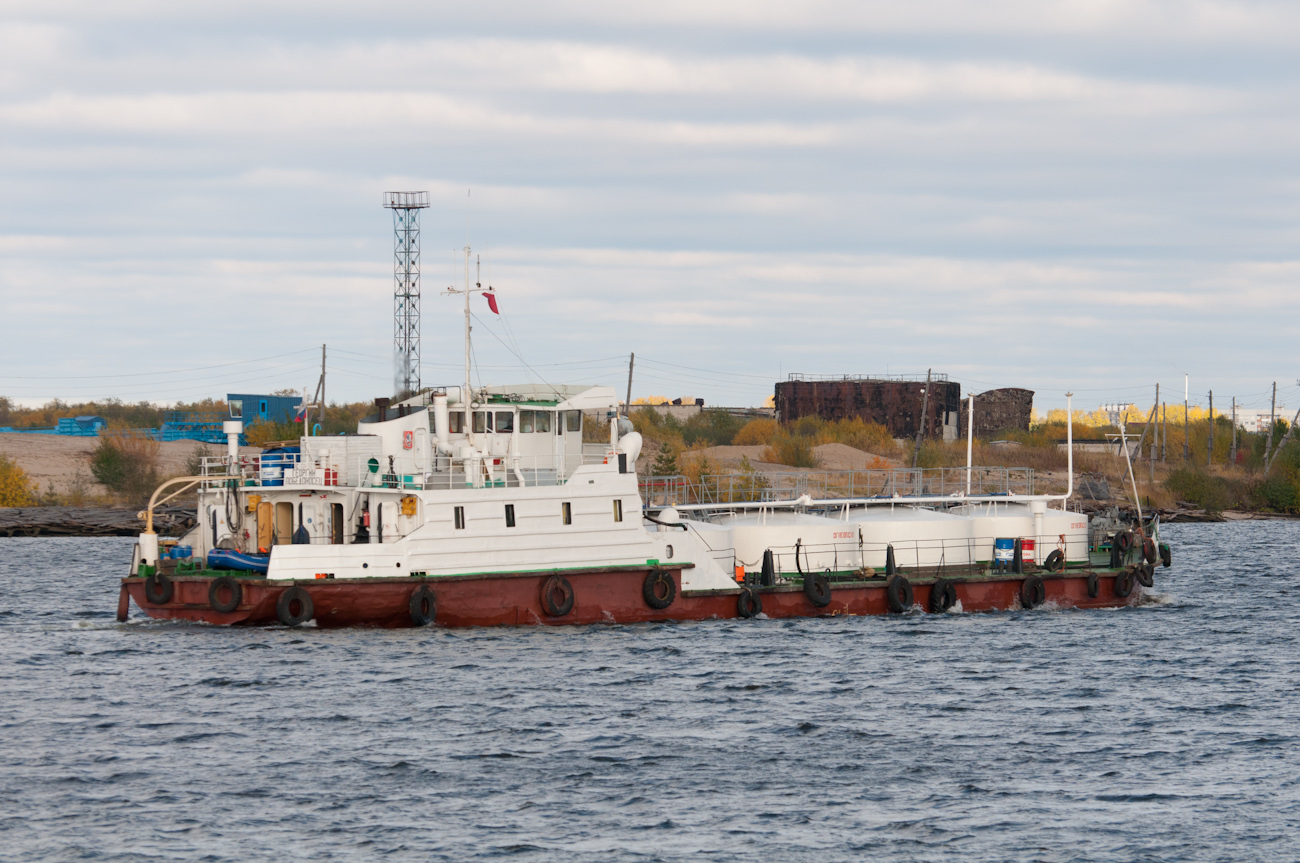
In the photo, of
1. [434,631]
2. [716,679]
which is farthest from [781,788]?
[434,631]

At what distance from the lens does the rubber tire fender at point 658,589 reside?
114 feet

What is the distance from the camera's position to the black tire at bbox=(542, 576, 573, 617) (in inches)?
1304

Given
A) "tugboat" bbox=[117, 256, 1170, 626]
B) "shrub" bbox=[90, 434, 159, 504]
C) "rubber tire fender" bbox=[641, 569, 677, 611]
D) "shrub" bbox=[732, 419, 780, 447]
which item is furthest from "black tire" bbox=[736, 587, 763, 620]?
"shrub" bbox=[732, 419, 780, 447]

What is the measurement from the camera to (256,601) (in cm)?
3127

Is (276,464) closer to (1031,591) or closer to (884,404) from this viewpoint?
(1031,591)

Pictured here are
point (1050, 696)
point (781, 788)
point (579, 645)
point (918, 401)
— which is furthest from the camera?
point (918, 401)

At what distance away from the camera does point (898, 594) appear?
3872cm

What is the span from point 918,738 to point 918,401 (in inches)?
3575

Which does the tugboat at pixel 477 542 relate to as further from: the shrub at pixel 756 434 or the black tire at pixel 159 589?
the shrub at pixel 756 434

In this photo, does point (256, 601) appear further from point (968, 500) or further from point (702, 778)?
point (968, 500)

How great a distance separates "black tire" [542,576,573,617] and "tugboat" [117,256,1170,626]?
3 centimetres

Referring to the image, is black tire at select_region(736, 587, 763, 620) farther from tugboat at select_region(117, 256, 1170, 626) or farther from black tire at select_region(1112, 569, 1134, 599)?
black tire at select_region(1112, 569, 1134, 599)

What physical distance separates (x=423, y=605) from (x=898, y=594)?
13592mm

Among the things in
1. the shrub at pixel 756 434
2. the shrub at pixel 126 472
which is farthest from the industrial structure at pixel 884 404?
the shrub at pixel 126 472
